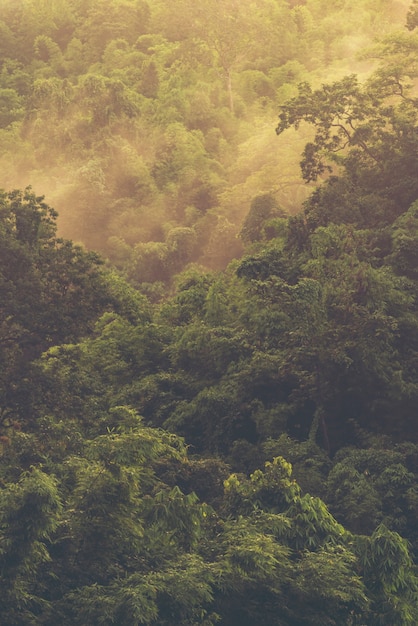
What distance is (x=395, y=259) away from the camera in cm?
2541

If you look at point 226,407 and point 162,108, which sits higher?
point 162,108

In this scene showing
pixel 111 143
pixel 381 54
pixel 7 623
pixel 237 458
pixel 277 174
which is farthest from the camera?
pixel 111 143

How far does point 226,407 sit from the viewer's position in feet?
74.4

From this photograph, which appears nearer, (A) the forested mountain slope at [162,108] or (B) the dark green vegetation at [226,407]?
(B) the dark green vegetation at [226,407]

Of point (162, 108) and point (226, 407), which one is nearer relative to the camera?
point (226, 407)

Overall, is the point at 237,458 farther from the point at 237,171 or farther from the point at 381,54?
the point at 237,171

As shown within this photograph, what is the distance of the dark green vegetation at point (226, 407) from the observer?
12.9 m

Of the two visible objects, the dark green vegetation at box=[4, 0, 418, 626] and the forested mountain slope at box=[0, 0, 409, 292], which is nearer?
the dark green vegetation at box=[4, 0, 418, 626]

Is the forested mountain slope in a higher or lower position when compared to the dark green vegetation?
higher

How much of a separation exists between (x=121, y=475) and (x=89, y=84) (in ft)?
117

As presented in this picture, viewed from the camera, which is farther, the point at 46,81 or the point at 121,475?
the point at 46,81

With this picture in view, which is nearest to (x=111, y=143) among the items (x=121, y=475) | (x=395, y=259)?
(x=395, y=259)

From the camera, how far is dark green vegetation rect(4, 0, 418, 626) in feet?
42.4

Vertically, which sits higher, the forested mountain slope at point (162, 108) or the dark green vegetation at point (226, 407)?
the forested mountain slope at point (162, 108)
